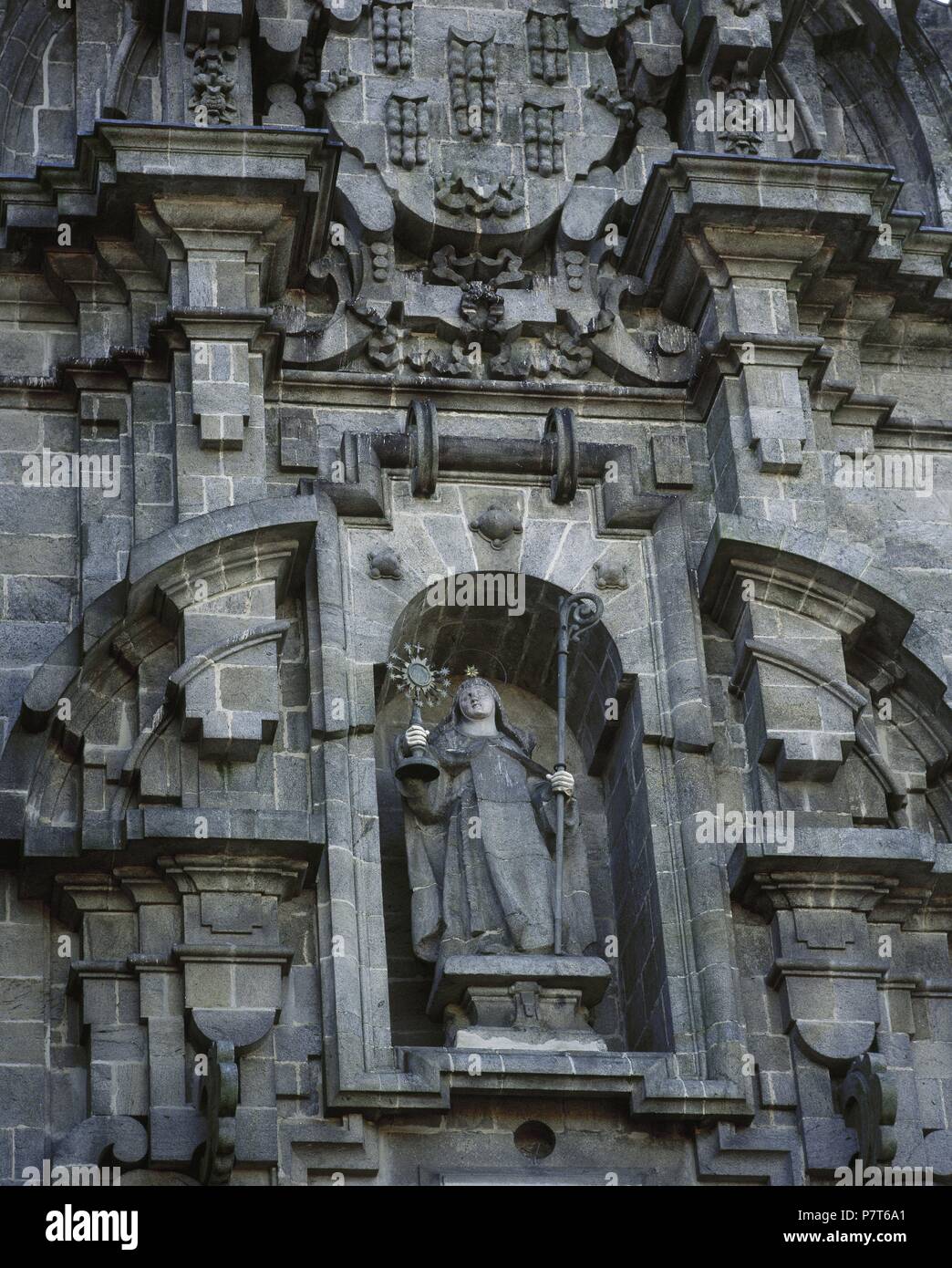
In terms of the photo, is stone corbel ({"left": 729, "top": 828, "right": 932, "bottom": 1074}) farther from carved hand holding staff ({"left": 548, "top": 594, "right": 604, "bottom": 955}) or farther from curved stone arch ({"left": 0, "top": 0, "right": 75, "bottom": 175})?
curved stone arch ({"left": 0, "top": 0, "right": 75, "bottom": 175})

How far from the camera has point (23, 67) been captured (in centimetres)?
2142

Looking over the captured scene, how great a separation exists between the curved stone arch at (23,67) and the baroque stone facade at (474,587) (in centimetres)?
4

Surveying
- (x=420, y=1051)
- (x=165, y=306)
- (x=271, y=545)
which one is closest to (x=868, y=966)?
(x=420, y=1051)

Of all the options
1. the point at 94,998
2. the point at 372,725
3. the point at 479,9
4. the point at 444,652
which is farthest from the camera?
the point at 479,9

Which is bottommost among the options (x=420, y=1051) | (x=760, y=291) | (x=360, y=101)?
(x=420, y=1051)

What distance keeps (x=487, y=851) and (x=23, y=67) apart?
626 cm

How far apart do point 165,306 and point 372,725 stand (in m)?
3.01

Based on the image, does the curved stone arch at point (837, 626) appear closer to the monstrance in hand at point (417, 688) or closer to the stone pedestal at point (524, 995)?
the monstrance in hand at point (417, 688)

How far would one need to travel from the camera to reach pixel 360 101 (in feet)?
70.1

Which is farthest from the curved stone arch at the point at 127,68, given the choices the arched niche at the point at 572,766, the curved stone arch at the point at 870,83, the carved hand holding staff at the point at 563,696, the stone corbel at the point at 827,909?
the stone corbel at the point at 827,909

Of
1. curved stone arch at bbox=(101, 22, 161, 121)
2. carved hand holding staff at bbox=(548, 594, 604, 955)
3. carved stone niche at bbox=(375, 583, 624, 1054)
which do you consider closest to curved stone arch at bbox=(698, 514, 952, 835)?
carved hand holding staff at bbox=(548, 594, 604, 955)

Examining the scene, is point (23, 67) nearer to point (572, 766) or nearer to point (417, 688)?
point (417, 688)

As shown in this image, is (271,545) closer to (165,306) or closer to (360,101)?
(165,306)

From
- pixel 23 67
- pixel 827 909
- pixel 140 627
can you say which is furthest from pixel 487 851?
pixel 23 67
